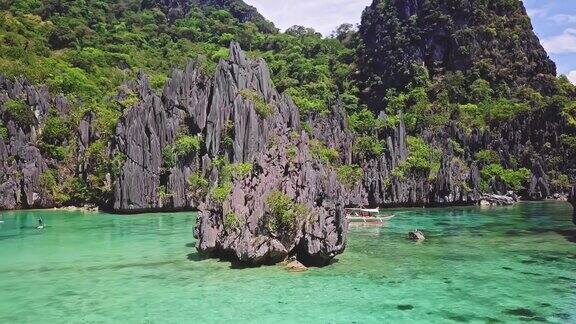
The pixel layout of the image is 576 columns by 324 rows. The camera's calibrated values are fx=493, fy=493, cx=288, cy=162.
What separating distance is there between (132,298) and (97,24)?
90.7 metres

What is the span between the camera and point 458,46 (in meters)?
85.7

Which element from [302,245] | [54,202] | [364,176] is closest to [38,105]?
[54,202]

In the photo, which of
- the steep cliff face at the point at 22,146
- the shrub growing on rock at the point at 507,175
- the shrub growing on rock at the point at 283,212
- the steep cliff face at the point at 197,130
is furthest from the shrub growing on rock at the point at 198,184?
the shrub growing on rock at the point at 507,175

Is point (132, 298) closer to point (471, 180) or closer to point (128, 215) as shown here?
point (128, 215)

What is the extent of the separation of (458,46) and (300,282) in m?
76.3

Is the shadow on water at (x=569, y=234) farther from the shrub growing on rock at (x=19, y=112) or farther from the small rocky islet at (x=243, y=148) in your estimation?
the shrub growing on rock at (x=19, y=112)

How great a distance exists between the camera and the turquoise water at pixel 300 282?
15992 mm

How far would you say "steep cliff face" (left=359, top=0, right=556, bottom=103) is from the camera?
84062 mm

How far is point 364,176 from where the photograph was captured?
59.3 metres

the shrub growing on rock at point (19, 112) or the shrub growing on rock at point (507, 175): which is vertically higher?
the shrub growing on rock at point (19, 112)

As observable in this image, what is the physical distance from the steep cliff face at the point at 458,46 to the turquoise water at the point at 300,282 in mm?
56907

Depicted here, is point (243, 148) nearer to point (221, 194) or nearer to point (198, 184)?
point (198, 184)

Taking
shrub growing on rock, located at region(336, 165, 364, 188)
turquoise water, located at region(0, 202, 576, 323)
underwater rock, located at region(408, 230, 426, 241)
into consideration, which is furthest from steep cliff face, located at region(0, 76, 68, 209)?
underwater rock, located at region(408, 230, 426, 241)

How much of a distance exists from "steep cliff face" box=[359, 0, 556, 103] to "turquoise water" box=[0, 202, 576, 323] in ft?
187
